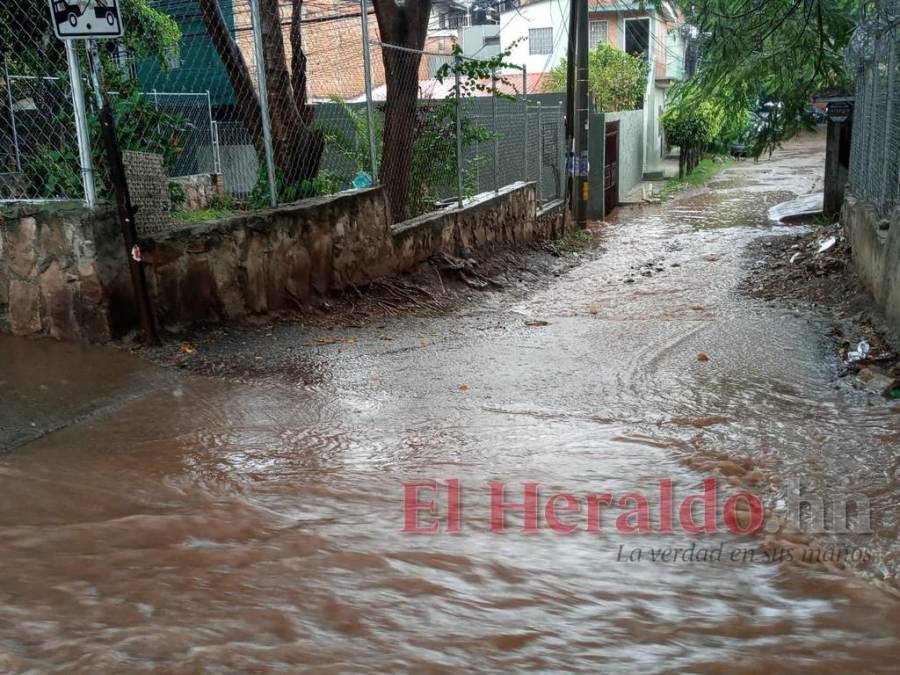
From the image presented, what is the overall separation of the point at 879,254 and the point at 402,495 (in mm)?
5149

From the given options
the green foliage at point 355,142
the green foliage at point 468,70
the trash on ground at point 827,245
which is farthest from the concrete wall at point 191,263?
the trash on ground at point 827,245

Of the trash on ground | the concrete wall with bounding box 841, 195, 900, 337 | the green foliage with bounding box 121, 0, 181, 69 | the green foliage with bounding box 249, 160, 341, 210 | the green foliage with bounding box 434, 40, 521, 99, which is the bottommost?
the trash on ground

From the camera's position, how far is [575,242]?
14547mm

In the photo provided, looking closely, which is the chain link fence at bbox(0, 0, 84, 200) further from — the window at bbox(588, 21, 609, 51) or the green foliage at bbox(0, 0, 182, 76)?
the window at bbox(588, 21, 609, 51)

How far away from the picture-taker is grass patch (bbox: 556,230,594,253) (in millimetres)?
13766

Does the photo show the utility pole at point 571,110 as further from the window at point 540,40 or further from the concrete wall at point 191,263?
the window at point 540,40

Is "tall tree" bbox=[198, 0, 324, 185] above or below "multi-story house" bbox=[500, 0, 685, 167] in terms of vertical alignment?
below

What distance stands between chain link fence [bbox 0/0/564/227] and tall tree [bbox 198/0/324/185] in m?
0.01

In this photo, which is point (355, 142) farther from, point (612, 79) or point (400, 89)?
point (612, 79)

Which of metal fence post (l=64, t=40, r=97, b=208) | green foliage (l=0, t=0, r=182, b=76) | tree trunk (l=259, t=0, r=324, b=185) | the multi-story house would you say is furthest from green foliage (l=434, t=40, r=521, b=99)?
the multi-story house

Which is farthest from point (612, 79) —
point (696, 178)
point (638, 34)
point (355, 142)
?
point (355, 142)

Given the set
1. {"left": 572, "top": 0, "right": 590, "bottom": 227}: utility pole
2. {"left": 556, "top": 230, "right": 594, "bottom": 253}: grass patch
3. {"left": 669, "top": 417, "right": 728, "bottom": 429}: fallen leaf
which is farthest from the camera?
{"left": 572, "top": 0, "right": 590, "bottom": 227}: utility pole

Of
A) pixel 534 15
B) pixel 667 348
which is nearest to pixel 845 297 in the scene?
pixel 667 348

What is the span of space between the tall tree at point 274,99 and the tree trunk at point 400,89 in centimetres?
126
